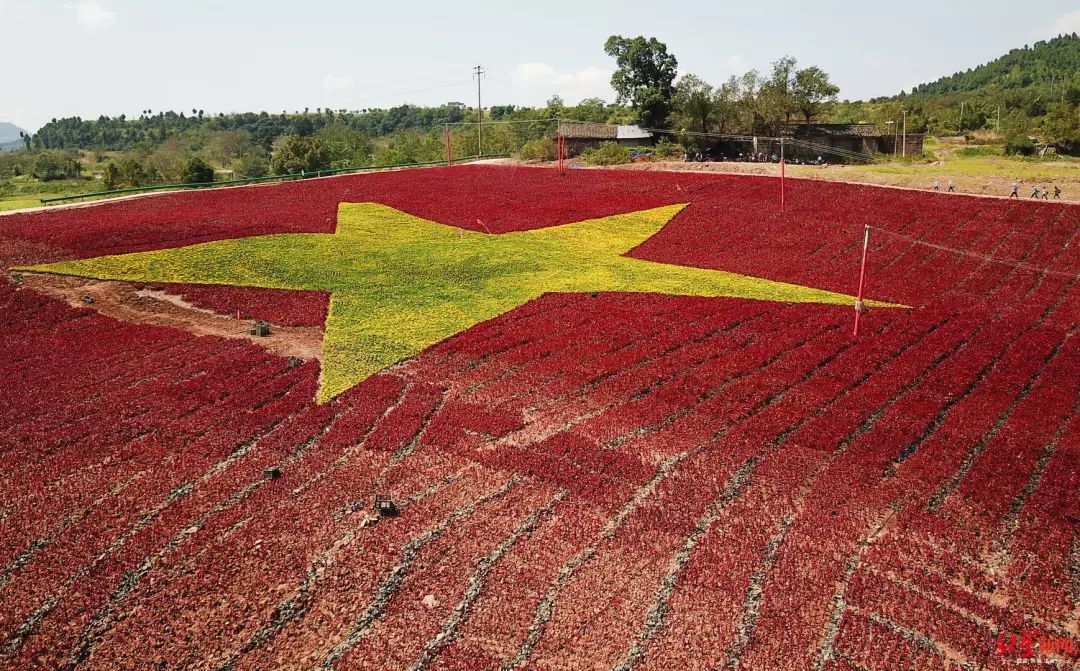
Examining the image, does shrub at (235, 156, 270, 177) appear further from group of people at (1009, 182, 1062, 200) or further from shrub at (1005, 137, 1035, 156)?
shrub at (1005, 137, 1035, 156)

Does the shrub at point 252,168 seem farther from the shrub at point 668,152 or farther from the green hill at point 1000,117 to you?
the green hill at point 1000,117

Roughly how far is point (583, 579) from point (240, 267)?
28.1 metres

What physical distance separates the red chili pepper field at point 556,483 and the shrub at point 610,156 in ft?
163

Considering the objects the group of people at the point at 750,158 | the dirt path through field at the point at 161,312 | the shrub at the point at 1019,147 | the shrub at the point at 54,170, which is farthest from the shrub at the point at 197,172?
the shrub at the point at 1019,147

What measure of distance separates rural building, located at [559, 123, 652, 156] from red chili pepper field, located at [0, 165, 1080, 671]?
6074 cm

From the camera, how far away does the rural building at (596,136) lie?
86.8 metres

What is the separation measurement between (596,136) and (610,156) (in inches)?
481

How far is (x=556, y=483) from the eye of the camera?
14812 mm

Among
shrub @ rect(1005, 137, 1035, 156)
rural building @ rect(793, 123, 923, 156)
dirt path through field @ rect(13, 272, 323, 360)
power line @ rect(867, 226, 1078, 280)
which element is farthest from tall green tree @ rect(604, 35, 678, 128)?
dirt path through field @ rect(13, 272, 323, 360)

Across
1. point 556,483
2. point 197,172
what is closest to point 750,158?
point 197,172

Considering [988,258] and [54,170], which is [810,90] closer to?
[988,258]

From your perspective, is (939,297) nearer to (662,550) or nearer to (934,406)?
(934,406)

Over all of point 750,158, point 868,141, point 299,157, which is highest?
point 299,157

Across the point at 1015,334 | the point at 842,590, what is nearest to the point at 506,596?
the point at 842,590
